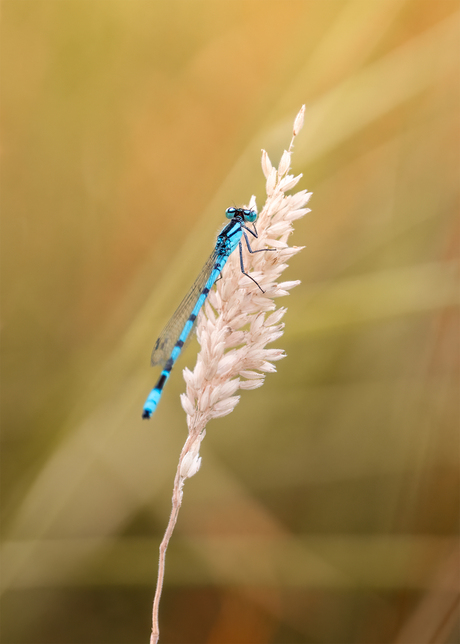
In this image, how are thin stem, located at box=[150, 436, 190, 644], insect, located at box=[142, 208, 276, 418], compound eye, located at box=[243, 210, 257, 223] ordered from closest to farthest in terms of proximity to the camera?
thin stem, located at box=[150, 436, 190, 644], insect, located at box=[142, 208, 276, 418], compound eye, located at box=[243, 210, 257, 223]

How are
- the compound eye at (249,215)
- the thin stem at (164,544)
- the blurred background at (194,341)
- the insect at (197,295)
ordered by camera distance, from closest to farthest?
the thin stem at (164,544) < the insect at (197,295) < the compound eye at (249,215) < the blurred background at (194,341)

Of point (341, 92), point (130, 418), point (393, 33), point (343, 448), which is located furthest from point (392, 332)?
point (393, 33)

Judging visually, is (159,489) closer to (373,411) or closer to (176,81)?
(373,411)

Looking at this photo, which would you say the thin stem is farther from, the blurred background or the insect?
the blurred background

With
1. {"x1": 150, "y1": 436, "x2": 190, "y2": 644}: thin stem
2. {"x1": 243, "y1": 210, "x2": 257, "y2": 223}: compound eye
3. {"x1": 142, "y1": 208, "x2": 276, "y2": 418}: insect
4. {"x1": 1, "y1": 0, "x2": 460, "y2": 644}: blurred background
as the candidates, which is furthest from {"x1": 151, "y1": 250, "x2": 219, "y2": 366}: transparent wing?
{"x1": 150, "y1": 436, "x2": 190, "y2": 644}: thin stem

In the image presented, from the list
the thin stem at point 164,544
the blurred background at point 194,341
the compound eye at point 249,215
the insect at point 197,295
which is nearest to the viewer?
the thin stem at point 164,544

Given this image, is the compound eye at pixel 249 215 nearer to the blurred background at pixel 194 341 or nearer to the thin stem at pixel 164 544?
the blurred background at pixel 194 341

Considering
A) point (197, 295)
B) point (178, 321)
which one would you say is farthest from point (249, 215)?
point (178, 321)

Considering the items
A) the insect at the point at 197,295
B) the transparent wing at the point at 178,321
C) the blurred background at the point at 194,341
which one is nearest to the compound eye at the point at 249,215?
the insect at the point at 197,295
